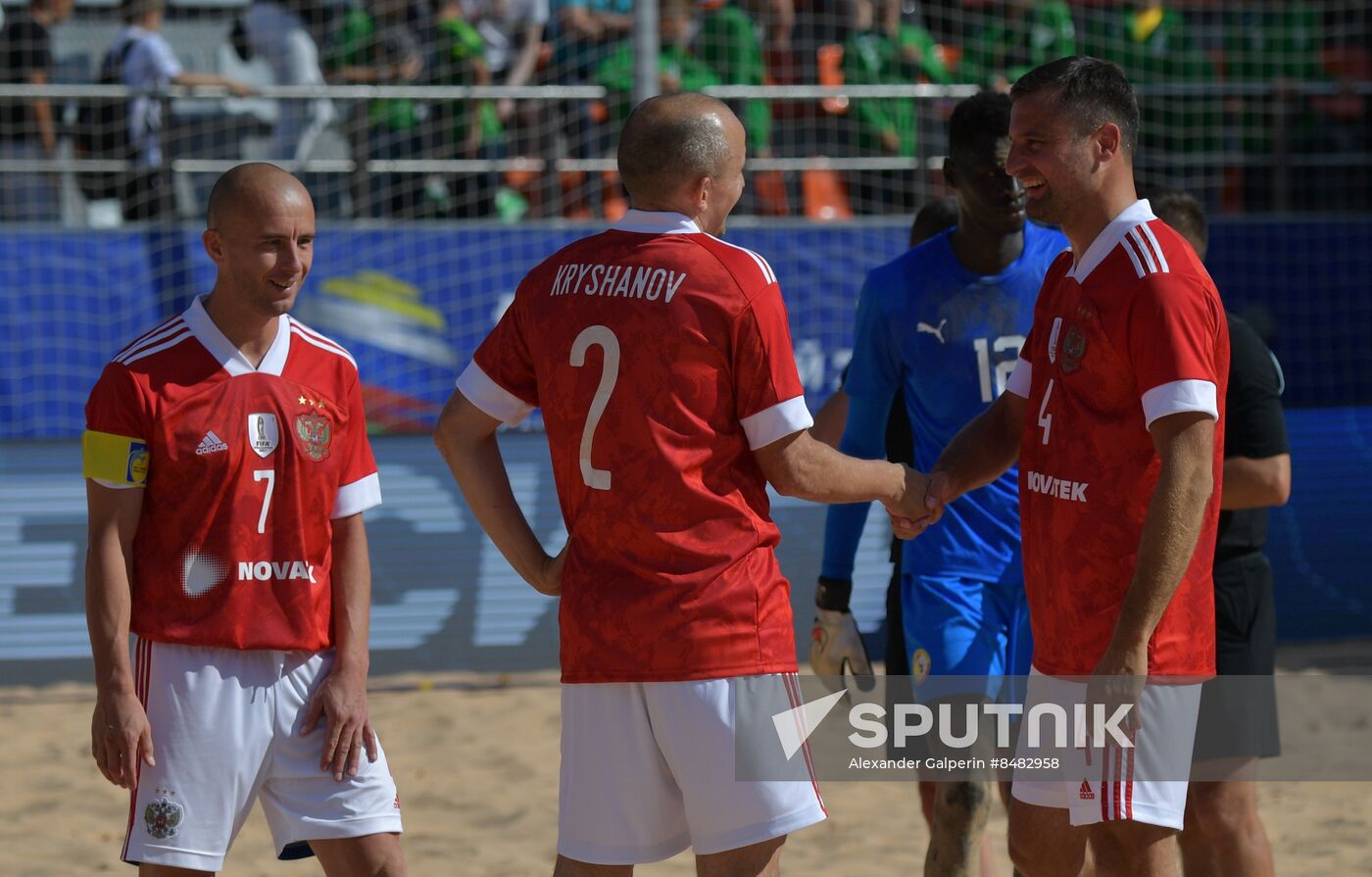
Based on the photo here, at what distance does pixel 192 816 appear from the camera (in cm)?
330

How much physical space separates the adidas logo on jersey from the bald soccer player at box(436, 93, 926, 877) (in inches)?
28.8

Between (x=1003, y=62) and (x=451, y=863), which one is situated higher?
(x=1003, y=62)

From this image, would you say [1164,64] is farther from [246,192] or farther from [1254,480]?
[246,192]

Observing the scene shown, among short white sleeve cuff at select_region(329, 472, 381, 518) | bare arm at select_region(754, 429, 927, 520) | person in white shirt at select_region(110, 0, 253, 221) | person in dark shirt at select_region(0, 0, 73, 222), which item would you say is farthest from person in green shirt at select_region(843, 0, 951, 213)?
short white sleeve cuff at select_region(329, 472, 381, 518)

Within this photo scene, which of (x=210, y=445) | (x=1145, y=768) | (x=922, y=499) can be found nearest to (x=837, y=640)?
(x=922, y=499)

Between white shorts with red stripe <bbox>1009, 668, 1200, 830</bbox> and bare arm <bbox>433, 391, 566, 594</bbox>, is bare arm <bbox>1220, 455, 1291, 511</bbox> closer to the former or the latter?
white shorts with red stripe <bbox>1009, 668, 1200, 830</bbox>

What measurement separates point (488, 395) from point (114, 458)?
31.0 inches

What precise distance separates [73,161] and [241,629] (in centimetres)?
614

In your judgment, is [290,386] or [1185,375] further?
[290,386]

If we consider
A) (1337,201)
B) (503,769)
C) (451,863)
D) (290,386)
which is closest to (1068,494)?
(290,386)

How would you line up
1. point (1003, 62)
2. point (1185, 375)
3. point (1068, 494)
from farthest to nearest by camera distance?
point (1003, 62) < point (1068, 494) < point (1185, 375)

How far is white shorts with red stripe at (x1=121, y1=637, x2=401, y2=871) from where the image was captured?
3301 mm

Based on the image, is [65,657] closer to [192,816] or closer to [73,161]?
[73,161]

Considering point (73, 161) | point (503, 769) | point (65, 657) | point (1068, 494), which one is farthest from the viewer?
point (73, 161)
